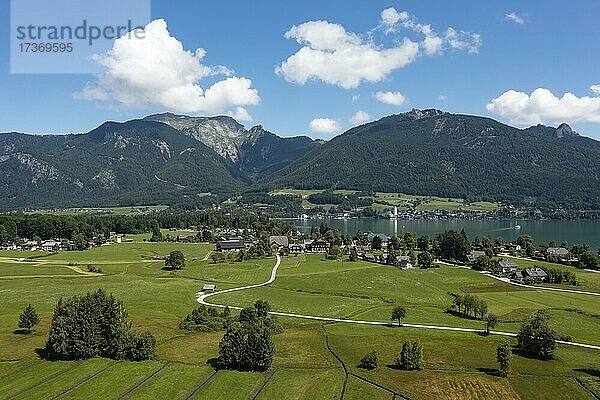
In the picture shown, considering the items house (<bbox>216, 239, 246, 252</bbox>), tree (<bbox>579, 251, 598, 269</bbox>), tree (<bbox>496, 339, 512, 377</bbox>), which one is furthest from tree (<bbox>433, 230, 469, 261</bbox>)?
tree (<bbox>496, 339, 512, 377</bbox>)

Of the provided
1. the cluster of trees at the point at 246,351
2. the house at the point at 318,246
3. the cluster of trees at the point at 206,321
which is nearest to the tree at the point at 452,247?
the house at the point at 318,246

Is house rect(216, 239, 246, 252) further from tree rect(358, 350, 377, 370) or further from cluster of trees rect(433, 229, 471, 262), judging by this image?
tree rect(358, 350, 377, 370)

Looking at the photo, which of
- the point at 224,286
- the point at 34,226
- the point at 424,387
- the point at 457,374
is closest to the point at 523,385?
the point at 457,374

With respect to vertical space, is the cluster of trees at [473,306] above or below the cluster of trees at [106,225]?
below

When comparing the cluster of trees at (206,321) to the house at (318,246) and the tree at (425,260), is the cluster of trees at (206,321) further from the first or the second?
the house at (318,246)

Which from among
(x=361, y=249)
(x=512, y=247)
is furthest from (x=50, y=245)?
(x=512, y=247)

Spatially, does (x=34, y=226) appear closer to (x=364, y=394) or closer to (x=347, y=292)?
(x=347, y=292)
